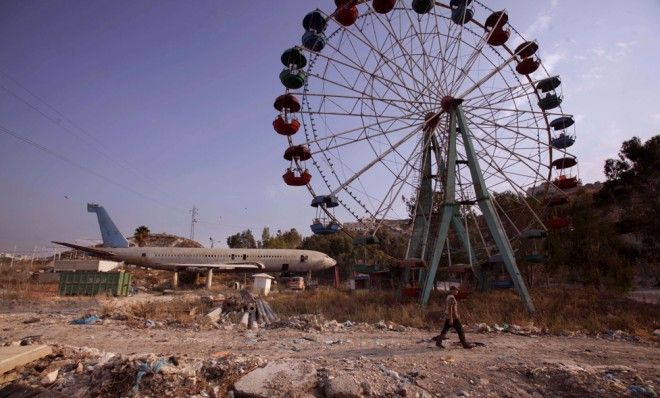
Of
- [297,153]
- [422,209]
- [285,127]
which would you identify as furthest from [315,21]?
[422,209]

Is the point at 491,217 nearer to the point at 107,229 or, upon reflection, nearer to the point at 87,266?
the point at 107,229

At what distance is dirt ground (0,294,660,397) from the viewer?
5613 millimetres

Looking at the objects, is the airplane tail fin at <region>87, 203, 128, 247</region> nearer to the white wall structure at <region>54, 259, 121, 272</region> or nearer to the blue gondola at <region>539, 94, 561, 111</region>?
the white wall structure at <region>54, 259, 121, 272</region>

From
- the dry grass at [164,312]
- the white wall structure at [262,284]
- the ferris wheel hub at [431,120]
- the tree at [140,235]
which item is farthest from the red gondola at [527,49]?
the tree at [140,235]

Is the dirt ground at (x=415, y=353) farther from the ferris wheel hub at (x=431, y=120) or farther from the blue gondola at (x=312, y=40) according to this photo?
the blue gondola at (x=312, y=40)

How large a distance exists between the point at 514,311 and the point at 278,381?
37.5 ft

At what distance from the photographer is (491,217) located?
50.4 ft

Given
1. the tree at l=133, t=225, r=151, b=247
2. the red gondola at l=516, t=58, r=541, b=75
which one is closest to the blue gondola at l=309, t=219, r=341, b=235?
the red gondola at l=516, t=58, r=541, b=75

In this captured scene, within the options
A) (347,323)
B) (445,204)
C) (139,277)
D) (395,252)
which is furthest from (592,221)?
(139,277)

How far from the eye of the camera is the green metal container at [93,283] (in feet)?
80.8

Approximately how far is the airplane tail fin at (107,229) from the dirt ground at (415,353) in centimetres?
2790

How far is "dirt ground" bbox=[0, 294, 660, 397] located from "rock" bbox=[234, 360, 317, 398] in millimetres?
313

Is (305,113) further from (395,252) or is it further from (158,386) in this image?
(395,252)

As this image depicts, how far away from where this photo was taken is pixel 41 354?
6.89 m
